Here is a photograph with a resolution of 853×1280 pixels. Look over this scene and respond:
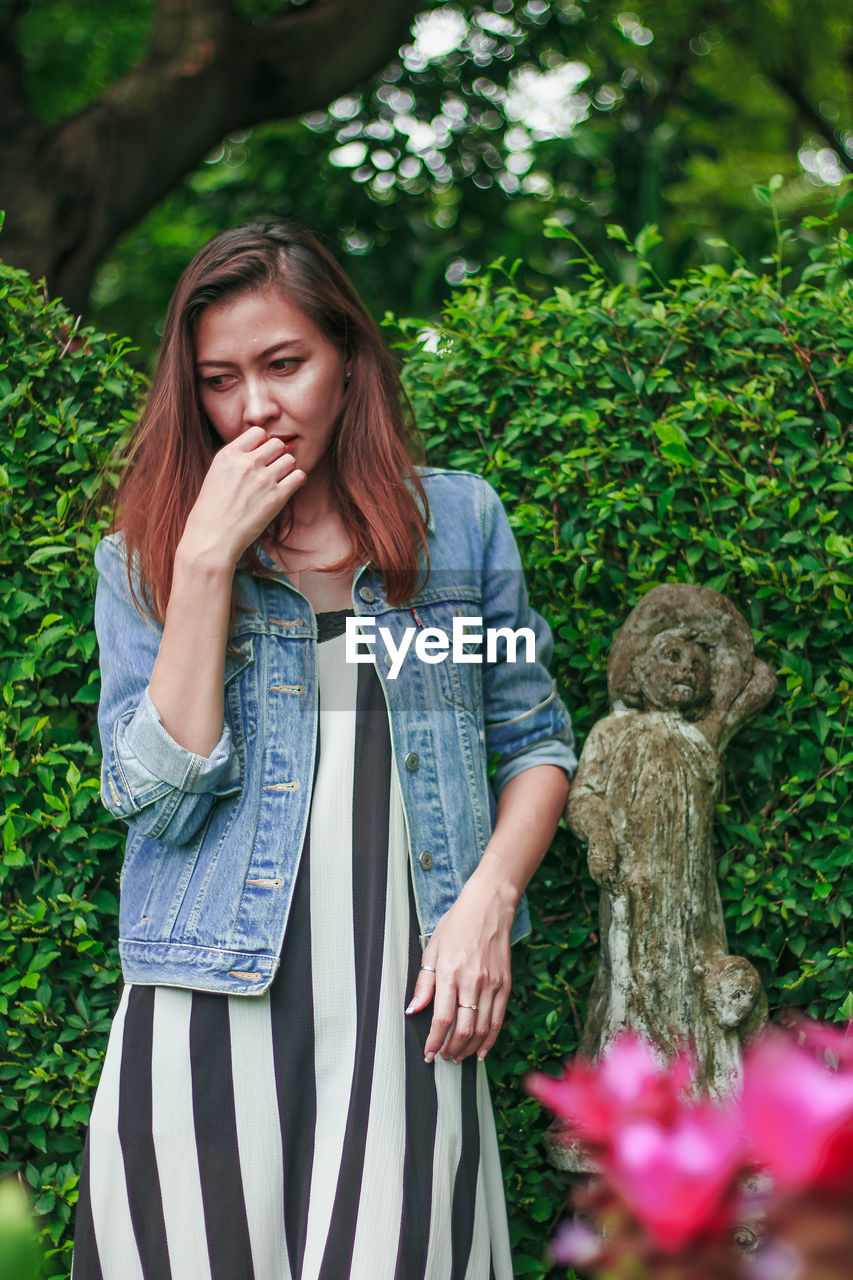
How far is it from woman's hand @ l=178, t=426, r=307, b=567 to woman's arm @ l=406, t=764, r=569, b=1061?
2.26 feet

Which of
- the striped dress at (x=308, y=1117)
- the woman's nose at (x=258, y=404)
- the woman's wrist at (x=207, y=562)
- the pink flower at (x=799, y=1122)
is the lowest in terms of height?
the striped dress at (x=308, y=1117)

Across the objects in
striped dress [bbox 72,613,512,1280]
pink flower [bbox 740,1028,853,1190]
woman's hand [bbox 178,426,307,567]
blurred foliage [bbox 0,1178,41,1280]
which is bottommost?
striped dress [bbox 72,613,512,1280]

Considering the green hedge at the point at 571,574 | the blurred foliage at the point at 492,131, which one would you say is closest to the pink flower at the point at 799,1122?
the green hedge at the point at 571,574

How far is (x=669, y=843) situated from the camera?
2.18 m

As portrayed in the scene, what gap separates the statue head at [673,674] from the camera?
2.22 meters

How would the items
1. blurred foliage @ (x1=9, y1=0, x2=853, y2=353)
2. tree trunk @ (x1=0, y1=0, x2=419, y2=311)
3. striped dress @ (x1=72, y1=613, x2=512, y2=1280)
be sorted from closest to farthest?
striped dress @ (x1=72, y1=613, x2=512, y2=1280), tree trunk @ (x1=0, y1=0, x2=419, y2=311), blurred foliage @ (x1=9, y1=0, x2=853, y2=353)

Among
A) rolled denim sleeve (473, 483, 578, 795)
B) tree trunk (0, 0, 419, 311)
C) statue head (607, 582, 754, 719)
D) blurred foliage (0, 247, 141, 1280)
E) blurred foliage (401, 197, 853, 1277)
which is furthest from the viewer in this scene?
tree trunk (0, 0, 419, 311)

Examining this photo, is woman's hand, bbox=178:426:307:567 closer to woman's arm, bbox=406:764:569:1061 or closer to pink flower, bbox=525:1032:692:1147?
woman's arm, bbox=406:764:569:1061

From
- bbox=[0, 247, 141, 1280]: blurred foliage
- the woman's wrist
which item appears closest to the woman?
the woman's wrist

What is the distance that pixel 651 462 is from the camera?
2668 millimetres

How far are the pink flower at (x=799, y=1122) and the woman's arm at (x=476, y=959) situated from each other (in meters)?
1.33

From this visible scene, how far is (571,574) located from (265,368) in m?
1.07

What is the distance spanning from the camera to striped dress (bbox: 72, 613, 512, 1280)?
5.62 feet
